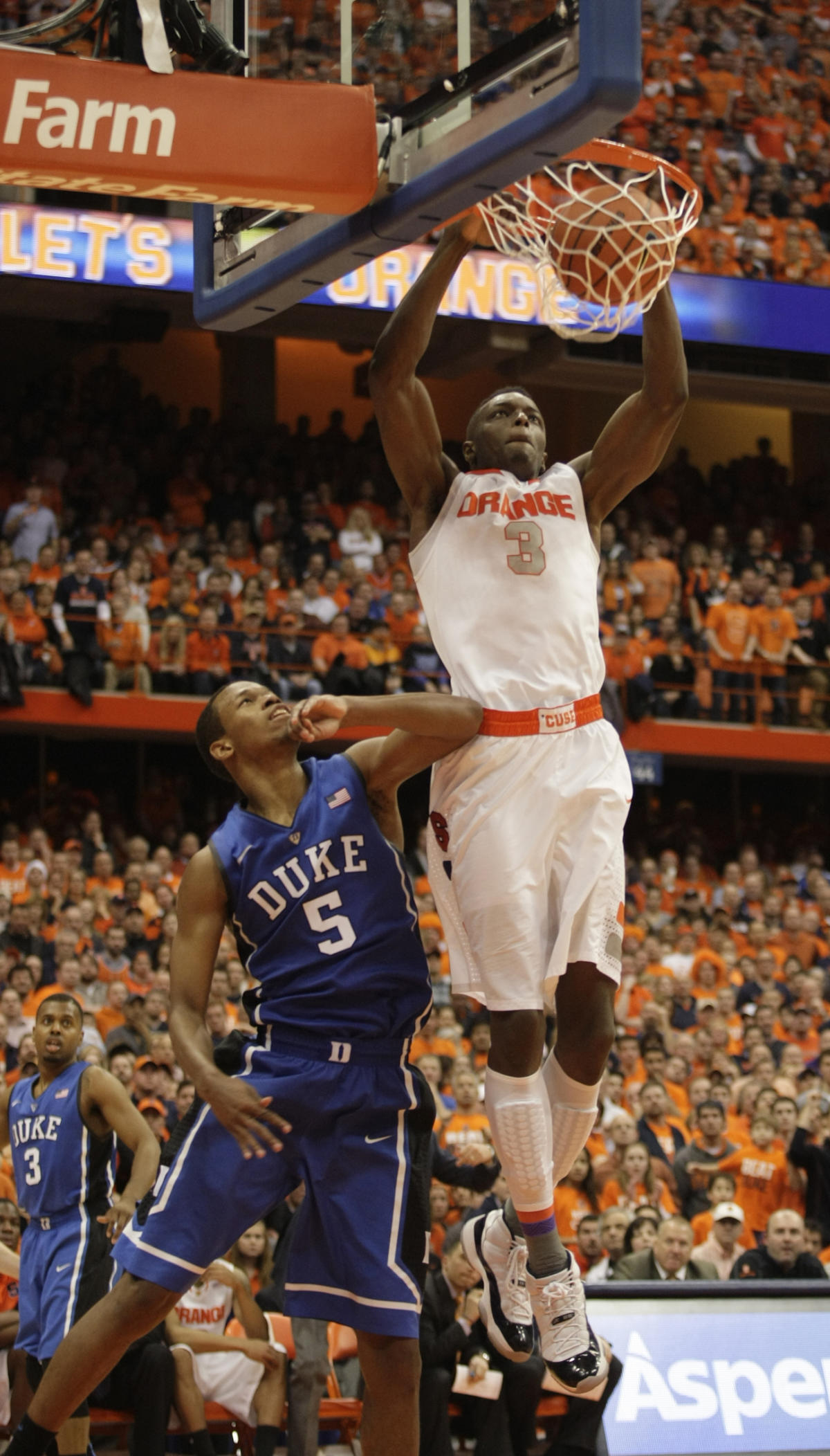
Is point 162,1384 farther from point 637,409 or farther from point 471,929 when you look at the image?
point 637,409

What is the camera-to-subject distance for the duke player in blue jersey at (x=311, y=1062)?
181 inches

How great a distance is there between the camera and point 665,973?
1326cm

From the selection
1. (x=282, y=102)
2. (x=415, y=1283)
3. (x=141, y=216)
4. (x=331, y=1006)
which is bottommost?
(x=415, y=1283)

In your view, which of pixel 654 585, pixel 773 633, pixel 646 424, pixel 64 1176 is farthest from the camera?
pixel 773 633

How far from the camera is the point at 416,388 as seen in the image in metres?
4.81

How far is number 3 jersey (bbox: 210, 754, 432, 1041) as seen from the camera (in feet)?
15.7

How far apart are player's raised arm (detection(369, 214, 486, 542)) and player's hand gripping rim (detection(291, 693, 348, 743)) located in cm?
70

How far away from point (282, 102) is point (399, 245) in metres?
0.44

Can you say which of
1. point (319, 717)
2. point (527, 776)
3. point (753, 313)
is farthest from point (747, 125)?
point (319, 717)

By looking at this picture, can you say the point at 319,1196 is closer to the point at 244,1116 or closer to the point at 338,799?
the point at 244,1116

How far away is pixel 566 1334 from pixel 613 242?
9.07ft

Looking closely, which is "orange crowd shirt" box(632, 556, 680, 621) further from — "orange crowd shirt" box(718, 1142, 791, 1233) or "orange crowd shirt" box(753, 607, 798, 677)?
"orange crowd shirt" box(718, 1142, 791, 1233)

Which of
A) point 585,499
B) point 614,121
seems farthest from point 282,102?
point 585,499

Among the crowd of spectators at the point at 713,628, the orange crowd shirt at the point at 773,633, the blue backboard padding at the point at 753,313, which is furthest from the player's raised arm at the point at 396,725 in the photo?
the orange crowd shirt at the point at 773,633
